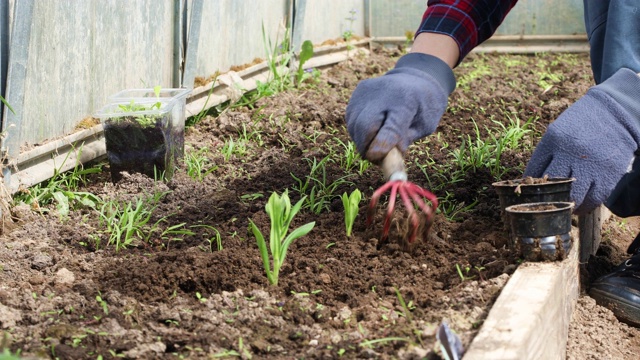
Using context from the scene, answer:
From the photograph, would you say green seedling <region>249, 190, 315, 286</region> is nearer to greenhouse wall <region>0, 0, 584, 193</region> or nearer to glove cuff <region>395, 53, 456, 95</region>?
glove cuff <region>395, 53, 456, 95</region>

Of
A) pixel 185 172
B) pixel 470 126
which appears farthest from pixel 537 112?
pixel 185 172

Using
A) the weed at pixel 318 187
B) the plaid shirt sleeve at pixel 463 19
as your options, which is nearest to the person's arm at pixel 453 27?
the plaid shirt sleeve at pixel 463 19

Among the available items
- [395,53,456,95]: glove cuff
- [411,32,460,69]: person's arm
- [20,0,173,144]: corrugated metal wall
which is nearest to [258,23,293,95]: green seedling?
[20,0,173,144]: corrugated metal wall

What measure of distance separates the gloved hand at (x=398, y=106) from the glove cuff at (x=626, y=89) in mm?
530

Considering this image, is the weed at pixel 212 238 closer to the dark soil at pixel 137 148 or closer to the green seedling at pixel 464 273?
the dark soil at pixel 137 148

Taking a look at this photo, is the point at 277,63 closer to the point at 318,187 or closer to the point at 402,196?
the point at 318,187

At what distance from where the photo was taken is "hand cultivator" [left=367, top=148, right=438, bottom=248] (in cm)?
232

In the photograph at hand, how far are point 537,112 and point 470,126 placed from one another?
513mm

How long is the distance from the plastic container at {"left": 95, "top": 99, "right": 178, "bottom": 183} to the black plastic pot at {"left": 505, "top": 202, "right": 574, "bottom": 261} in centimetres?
162

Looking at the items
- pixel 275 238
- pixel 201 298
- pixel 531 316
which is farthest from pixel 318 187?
pixel 531 316

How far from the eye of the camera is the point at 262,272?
7.84 feet

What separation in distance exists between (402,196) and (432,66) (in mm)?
600

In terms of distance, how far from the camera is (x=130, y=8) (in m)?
3.85

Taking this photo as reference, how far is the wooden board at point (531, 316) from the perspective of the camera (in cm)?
181
